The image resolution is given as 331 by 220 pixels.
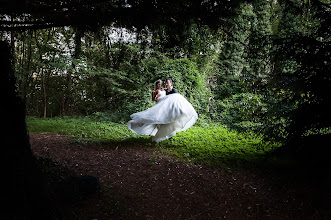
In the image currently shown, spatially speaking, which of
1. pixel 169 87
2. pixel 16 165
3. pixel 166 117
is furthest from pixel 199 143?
pixel 16 165

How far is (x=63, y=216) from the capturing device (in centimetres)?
214

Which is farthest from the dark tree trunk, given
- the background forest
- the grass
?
the grass

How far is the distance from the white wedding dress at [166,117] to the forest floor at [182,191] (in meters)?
1.11

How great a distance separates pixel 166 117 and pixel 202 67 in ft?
22.9

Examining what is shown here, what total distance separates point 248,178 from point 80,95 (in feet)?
41.0

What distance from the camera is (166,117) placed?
5594 mm

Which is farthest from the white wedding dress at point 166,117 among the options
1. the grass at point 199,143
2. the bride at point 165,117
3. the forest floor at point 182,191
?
the forest floor at point 182,191

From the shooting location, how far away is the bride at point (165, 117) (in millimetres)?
5578

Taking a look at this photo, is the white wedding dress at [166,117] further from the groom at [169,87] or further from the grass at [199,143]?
the grass at [199,143]

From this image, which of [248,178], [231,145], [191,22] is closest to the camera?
[191,22]

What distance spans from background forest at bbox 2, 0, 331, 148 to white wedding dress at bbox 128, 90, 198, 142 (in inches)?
53.5

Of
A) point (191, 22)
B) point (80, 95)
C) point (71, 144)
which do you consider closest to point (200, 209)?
point (191, 22)

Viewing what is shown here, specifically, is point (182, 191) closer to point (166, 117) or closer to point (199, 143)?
point (166, 117)

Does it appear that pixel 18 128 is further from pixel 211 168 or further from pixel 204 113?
pixel 204 113
